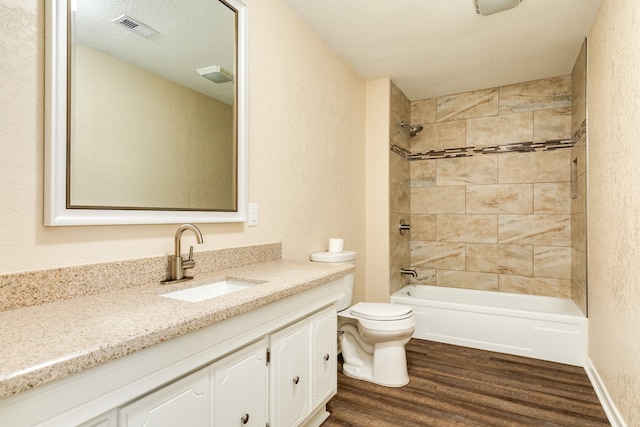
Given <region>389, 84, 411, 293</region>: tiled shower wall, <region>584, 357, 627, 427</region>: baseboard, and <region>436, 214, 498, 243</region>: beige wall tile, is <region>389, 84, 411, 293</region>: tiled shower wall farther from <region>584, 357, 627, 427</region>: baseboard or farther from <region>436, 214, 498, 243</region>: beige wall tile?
<region>584, 357, 627, 427</region>: baseboard

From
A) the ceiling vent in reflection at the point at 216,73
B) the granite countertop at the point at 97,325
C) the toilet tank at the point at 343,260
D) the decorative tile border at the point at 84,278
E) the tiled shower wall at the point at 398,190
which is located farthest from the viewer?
the tiled shower wall at the point at 398,190

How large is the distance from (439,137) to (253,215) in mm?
2754

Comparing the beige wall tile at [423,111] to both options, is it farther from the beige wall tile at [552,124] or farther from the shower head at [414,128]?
the beige wall tile at [552,124]

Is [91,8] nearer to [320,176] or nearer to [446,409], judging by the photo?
[320,176]

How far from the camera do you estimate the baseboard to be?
1.86 meters

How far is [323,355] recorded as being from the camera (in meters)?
1.81

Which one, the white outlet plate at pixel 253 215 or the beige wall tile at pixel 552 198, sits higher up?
the beige wall tile at pixel 552 198

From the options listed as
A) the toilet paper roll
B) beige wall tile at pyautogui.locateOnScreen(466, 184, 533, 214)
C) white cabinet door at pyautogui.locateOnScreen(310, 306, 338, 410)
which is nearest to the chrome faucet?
white cabinet door at pyautogui.locateOnScreen(310, 306, 338, 410)

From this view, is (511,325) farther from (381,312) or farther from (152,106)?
(152,106)

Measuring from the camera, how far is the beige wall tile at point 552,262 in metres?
3.41

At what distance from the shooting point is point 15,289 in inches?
41.3

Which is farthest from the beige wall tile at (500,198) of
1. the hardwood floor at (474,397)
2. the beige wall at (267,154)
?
the hardwood floor at (474,397)

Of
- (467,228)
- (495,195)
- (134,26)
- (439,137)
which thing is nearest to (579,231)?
(495,195)

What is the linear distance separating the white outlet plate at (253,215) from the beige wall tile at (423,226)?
254cm
